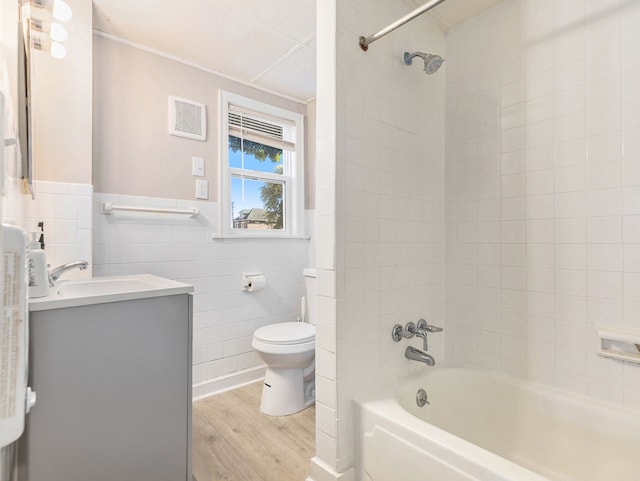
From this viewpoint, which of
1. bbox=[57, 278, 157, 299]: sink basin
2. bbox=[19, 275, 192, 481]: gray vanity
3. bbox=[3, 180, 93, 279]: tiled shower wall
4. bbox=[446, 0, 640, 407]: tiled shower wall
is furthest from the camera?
bbox=[3, 180, 93, 279]: tiled shower wall

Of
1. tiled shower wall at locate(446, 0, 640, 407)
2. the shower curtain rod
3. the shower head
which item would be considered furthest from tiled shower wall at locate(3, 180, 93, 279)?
tiled shower wall at locate(446, 0, 640, 407)

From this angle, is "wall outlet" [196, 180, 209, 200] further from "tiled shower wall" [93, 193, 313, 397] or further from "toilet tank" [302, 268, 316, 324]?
"toilet tank" [302, 268, 316, 324]

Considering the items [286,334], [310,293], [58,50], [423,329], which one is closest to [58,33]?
[58,50]

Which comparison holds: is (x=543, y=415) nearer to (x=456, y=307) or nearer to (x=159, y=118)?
(x=456, y=307)

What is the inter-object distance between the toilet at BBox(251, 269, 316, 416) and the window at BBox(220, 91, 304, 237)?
2.83 feet

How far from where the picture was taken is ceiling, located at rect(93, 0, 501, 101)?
176cm

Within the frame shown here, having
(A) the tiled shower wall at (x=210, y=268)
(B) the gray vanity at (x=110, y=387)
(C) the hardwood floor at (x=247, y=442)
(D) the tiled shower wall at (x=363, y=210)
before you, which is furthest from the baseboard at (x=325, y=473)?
(A) the tiled shower wall at (x=210, y=268)

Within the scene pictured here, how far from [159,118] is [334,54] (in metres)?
1.36

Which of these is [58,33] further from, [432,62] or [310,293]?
[310,293]

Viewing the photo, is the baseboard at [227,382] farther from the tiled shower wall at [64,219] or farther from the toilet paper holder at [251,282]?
the tiled shower wall at [64,219]

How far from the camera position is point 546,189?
1.54 m

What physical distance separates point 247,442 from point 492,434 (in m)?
1.24

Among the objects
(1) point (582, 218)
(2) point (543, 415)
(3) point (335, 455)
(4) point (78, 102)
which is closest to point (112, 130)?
(4) point (78, 102)

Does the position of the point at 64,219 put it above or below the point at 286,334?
above
